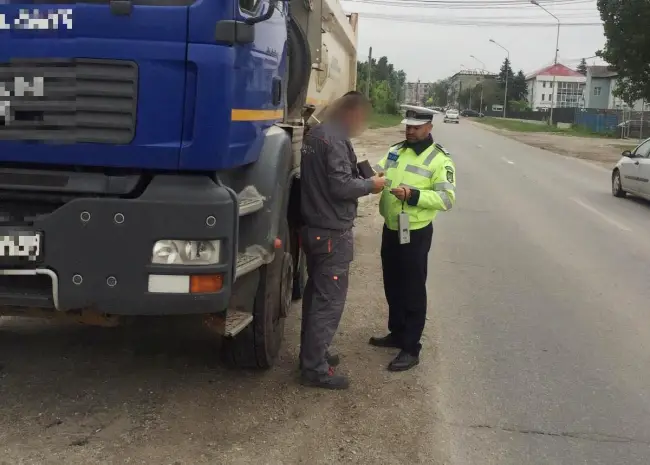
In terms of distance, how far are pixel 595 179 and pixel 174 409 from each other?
18.4m

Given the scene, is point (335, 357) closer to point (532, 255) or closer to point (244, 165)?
point (244, 165)

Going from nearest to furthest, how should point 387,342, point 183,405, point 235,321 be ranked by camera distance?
point 235,321 < point 183,405 < point 387,342

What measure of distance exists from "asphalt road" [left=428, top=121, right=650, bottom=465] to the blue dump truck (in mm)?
1774

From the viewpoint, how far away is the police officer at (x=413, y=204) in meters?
4.94

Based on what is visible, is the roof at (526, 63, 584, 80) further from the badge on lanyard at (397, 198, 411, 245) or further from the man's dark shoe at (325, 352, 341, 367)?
the man's dark shoe at (325, 352, 341, 367)

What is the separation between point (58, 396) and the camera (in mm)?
4223

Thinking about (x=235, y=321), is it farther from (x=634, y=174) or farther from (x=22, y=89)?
(x=634, y=174)

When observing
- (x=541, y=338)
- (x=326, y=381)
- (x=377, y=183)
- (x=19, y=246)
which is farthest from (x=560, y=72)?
(x=19, y=246)

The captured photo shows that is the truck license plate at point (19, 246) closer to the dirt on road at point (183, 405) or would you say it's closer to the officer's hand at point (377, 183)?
the dirt on road at point (183, 405)

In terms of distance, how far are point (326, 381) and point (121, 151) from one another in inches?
81.1

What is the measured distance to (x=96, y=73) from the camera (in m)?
3.16

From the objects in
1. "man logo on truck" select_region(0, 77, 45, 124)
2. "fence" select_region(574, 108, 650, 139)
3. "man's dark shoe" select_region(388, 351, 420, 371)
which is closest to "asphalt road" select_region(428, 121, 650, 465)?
"man's dark shoe" select_region(388, 351, 420, 371)

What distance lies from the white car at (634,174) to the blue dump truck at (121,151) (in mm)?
12924

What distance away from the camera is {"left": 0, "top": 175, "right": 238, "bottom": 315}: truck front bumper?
322cm
